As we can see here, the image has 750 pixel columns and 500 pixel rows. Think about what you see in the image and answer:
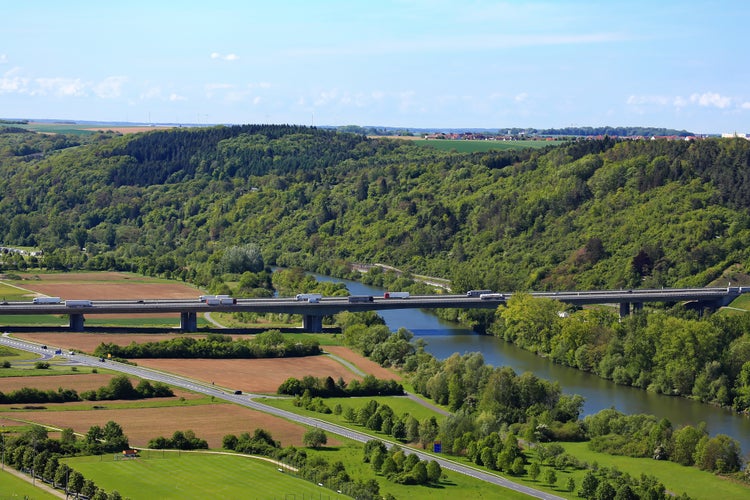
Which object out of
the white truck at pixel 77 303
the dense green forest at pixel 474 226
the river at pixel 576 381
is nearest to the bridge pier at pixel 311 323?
the river at pixel 576 381

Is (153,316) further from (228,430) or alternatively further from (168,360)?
(228,430)

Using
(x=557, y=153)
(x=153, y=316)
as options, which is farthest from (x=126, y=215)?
(x=153, y=316)

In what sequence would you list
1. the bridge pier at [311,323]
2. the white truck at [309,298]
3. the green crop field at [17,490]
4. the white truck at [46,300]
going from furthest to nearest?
the white truck at [309,298], the bridge pier at [311,323], the white truck at [46,300], the green crop field at [17,490]

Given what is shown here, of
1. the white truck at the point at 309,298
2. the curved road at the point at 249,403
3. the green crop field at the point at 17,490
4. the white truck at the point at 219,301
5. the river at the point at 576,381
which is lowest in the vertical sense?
the river at the point at 576,381

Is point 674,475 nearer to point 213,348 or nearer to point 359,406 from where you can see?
point 359,406

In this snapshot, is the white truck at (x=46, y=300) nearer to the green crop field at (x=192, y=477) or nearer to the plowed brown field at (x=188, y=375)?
the plowed brown field at (x=188, y=375)

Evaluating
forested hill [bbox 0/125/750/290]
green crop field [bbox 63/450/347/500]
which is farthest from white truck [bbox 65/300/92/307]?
green crop field [bbox 63/450/347/500]
